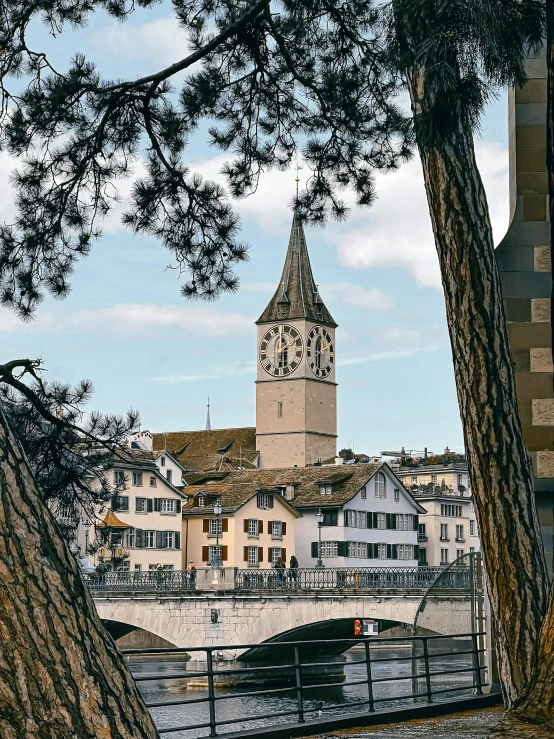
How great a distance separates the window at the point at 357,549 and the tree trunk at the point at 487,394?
65.8 metres

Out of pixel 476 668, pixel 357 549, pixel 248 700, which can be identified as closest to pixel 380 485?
pixel 357 549

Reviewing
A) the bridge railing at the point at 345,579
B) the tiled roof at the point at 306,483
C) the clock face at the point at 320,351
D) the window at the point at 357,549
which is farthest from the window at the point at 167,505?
the clock face at the point at 320,351

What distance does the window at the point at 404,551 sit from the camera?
7588 centimetres

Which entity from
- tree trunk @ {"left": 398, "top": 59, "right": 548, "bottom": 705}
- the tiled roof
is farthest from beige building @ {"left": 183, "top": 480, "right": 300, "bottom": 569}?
tree trunk @ {"left": 398, "top": 59, "right": 548, "bottom": 705}

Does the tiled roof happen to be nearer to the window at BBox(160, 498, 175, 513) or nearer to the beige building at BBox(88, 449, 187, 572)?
the window at BBox(160, 498, 175, 513)

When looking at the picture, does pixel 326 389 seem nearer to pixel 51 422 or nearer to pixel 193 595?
pixel 193 595

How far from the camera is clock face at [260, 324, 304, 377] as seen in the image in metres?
115

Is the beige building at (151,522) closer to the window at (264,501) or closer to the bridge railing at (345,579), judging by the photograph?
the window at (264,501)

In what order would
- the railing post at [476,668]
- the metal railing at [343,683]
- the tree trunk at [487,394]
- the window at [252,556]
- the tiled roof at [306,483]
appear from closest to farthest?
the tree trunk at [487,394] → the metal railing at [343,683] → the railing post at [476,668] → the window at [252,556] → the tiled roof at [306,483]

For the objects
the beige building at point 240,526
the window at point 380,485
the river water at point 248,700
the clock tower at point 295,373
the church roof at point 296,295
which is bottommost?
the river water at point 248,700

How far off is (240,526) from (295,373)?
159 ft

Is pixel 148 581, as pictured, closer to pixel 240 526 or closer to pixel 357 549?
pixel 240 526

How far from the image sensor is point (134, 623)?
48.2 meters

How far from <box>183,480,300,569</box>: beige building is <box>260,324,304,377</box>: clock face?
43.8 metres
